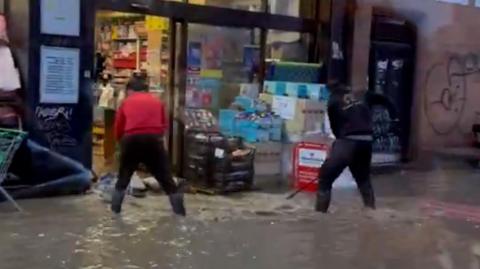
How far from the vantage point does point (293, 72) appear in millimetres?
13750

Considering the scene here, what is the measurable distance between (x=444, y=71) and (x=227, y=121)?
5610 mm

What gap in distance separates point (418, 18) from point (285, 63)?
3513 millimetres

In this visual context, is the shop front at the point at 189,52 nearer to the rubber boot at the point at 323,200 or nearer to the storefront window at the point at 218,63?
the storefront window at the point at 218,63

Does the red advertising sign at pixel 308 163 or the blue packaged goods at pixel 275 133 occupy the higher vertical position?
the blue packaged goods at pixel 275 133

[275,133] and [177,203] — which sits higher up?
[275,133]

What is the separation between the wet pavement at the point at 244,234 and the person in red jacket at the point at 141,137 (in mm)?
413

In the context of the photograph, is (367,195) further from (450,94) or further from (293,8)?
(450,94)

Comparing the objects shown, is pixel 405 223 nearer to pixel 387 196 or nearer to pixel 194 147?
pixel 387 196

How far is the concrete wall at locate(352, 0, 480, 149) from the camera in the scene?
16078 millimetres

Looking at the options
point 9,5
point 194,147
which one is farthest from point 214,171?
point 9,5

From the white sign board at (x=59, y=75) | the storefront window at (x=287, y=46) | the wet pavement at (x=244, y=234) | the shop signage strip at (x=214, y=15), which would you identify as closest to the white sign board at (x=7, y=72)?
the white sign board at (x=59, y=75)

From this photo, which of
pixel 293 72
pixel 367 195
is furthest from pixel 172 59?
pixel 367 195

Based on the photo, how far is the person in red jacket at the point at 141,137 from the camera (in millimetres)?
9383

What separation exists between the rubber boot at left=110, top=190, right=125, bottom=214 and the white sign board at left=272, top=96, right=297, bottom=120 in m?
3.90
